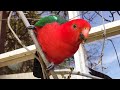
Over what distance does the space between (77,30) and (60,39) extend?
0.05 meters

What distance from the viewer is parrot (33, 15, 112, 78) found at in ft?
1.85

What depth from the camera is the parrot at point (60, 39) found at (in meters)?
0.56

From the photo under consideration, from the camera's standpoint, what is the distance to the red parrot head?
Result: 56cm

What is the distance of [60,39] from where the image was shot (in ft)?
1.88

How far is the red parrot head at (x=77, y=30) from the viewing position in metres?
0.56

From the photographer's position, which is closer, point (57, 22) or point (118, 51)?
point (57, 22)

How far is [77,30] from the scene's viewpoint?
588 millimetres
